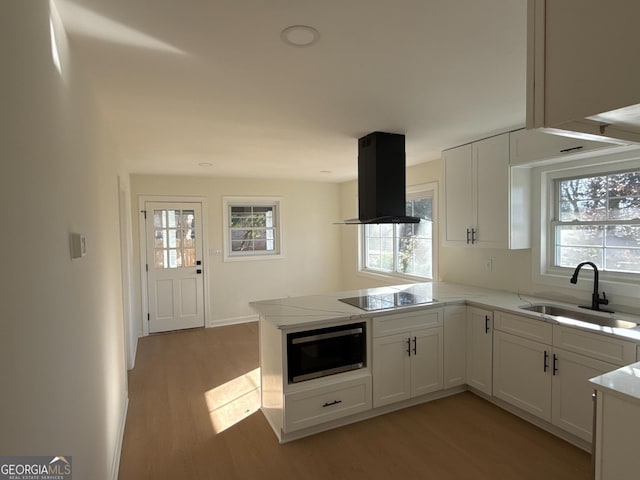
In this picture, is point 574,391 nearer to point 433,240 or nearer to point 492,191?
point 492,191

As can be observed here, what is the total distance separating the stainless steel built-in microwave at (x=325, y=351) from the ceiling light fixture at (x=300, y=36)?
181cm

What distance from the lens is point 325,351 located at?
2633mm

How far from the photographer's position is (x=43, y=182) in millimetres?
1052

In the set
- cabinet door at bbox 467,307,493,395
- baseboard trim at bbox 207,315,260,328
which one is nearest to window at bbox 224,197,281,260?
baseboard trim at bbox 207,315,260,328

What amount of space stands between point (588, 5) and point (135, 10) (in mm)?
1464

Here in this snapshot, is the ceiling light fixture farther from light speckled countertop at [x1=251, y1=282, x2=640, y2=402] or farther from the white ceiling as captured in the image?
light speckled countertop at [x1=251, y1=282, x2=640, y2=402]

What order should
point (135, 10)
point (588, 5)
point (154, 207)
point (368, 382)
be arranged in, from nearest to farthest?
point (588, 5), point (135, 10), point (368, 382), point (154, 207)

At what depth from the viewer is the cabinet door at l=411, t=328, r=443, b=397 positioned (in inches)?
116

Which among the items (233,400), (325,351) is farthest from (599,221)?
(233,400)

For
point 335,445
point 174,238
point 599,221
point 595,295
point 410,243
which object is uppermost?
point 599,221

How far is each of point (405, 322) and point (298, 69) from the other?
206 centimetres

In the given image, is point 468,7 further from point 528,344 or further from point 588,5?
point 528,344

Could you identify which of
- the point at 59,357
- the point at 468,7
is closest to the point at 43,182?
the point at 59,357

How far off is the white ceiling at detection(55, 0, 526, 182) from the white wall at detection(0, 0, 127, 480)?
0.96ft
